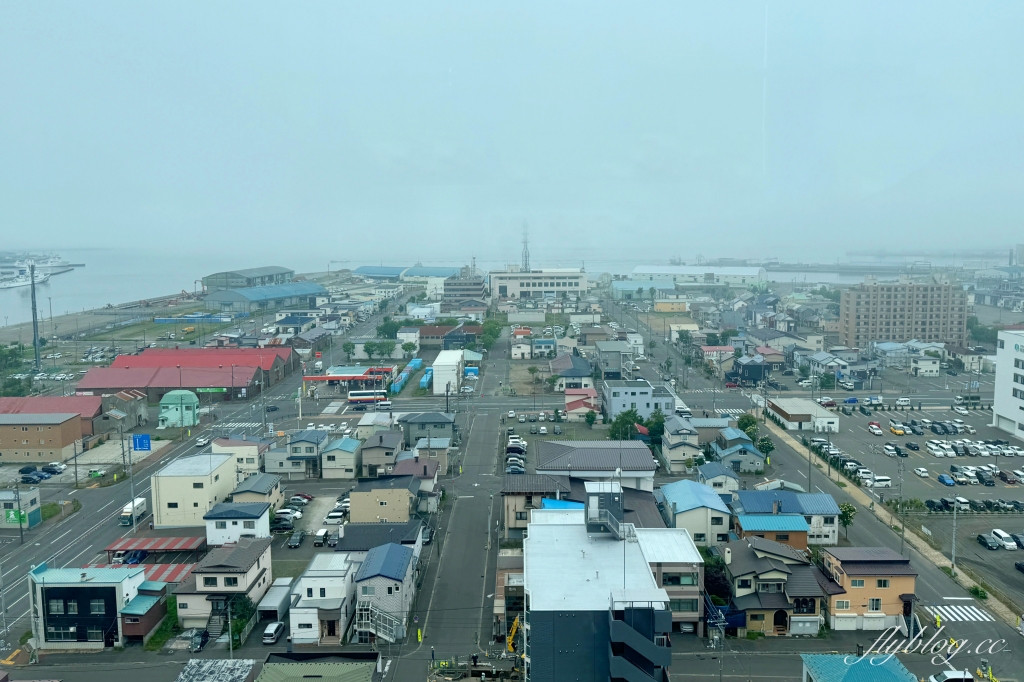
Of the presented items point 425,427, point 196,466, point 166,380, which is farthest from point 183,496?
point 166,380

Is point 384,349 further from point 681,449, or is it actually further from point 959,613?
point 959,613

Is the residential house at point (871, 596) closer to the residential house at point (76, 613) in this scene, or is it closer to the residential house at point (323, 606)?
the residential house at point (323, 606)

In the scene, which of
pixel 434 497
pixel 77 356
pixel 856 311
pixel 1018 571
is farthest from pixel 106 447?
pixel 856 311

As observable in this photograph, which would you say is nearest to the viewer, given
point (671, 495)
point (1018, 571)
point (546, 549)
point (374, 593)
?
point (546, 549)

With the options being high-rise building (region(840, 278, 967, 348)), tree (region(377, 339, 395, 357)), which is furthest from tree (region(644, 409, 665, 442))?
high-rise building (region(840, 278, 967, 348))

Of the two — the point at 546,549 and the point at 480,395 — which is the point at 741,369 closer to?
the point at 480,395

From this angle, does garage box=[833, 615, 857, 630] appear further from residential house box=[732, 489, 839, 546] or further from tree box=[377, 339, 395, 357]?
tree box=[377, 339, 395, 357]

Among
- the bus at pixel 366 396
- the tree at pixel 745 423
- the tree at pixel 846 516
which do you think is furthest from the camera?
the bus at pixel 366 396

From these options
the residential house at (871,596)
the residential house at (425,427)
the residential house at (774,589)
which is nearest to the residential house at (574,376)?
the residential house at (425,427)
